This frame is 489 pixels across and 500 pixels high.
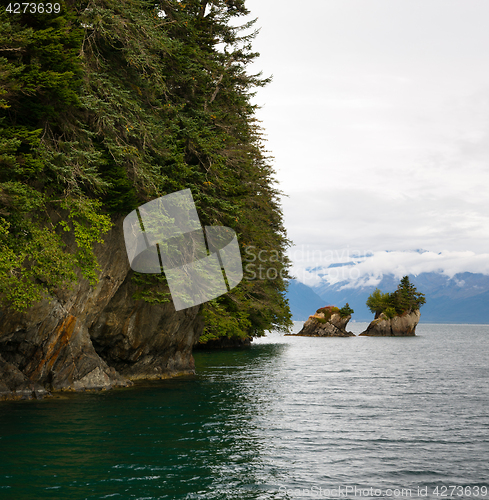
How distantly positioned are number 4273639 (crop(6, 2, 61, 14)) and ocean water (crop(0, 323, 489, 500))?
12498mm

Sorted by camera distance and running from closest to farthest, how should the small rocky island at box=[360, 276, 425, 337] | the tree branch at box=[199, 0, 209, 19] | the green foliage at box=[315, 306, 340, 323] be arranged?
the tree branch at box=[199, 0, 209, 19] → the green foliage at box=[315, 306, 340, 323] → the small rocky island at box=[360, 276, 425, 337]

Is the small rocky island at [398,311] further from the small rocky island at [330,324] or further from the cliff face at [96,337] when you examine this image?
the cliff face at [96,337]

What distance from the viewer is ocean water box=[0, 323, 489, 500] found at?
30.6 feet

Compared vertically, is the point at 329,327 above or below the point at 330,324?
below

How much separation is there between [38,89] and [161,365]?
16.3m

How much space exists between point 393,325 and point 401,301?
7791 millimetres

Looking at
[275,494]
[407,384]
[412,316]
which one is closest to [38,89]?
[275,494]

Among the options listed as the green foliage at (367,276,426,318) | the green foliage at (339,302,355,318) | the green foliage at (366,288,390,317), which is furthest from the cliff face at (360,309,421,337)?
the green foliage at (339,302,355,318)

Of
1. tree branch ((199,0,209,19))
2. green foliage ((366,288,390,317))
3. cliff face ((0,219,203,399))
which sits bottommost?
green foliage ((366,288,390,317))

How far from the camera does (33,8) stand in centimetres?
1466

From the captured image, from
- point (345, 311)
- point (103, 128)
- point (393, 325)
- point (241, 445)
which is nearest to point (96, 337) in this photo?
point (103, 128)

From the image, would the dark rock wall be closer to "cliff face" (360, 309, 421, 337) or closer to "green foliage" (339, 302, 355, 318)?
"green foliage" (339, 302, 355, 318)

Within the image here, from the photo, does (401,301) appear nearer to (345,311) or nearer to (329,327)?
(345,311)

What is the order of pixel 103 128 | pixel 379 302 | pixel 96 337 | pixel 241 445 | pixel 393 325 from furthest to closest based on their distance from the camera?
pixel 379 302 < pixel 393 325 < pixel 96 337 < pixel 103 128 < pixel 241 445
